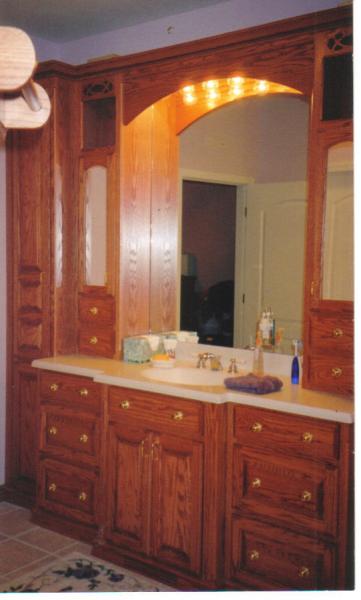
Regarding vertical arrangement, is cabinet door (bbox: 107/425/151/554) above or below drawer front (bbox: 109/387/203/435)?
below

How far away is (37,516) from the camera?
3.40 metres

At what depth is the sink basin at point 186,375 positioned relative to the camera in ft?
9.98

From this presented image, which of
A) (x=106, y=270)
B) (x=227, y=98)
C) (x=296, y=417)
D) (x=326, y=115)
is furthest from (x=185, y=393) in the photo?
(x=227, y=98)

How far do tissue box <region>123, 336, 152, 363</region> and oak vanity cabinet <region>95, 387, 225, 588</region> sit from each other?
1.12 feet

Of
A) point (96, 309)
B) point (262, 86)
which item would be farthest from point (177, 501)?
point (262, 86)

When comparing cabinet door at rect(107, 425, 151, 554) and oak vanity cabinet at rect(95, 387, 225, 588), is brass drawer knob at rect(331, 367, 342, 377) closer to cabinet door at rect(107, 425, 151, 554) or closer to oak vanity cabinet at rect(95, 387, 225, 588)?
oak vanity cabinet at rect(95, 387, 225, 588)

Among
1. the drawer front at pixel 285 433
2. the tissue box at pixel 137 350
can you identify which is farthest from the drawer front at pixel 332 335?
the tissue box at pixel 137 350

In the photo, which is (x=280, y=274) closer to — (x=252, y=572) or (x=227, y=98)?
(x=227, y=98)

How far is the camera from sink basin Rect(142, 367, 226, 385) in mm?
3041

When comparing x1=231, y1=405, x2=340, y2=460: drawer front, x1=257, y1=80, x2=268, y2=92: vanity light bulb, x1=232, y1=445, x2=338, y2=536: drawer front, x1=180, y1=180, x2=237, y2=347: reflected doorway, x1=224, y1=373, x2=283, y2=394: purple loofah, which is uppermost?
x1=257, y1=80, x2=268, y2=92: vanity light bulb

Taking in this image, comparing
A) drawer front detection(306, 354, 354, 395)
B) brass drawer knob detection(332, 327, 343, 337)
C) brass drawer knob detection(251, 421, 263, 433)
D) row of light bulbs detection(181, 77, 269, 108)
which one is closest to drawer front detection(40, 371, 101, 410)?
brass drawer knob detection(251, 421, 263, 433)

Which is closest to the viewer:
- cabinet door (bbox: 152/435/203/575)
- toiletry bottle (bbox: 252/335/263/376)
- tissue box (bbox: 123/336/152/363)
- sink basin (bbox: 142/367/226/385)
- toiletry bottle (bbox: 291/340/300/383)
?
cabinet door (bbox: 152/435/203/575)

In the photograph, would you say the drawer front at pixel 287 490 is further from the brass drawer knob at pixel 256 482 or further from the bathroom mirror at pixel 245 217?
the bathroom mirror at pixel 245 217

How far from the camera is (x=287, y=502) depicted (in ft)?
7.95
